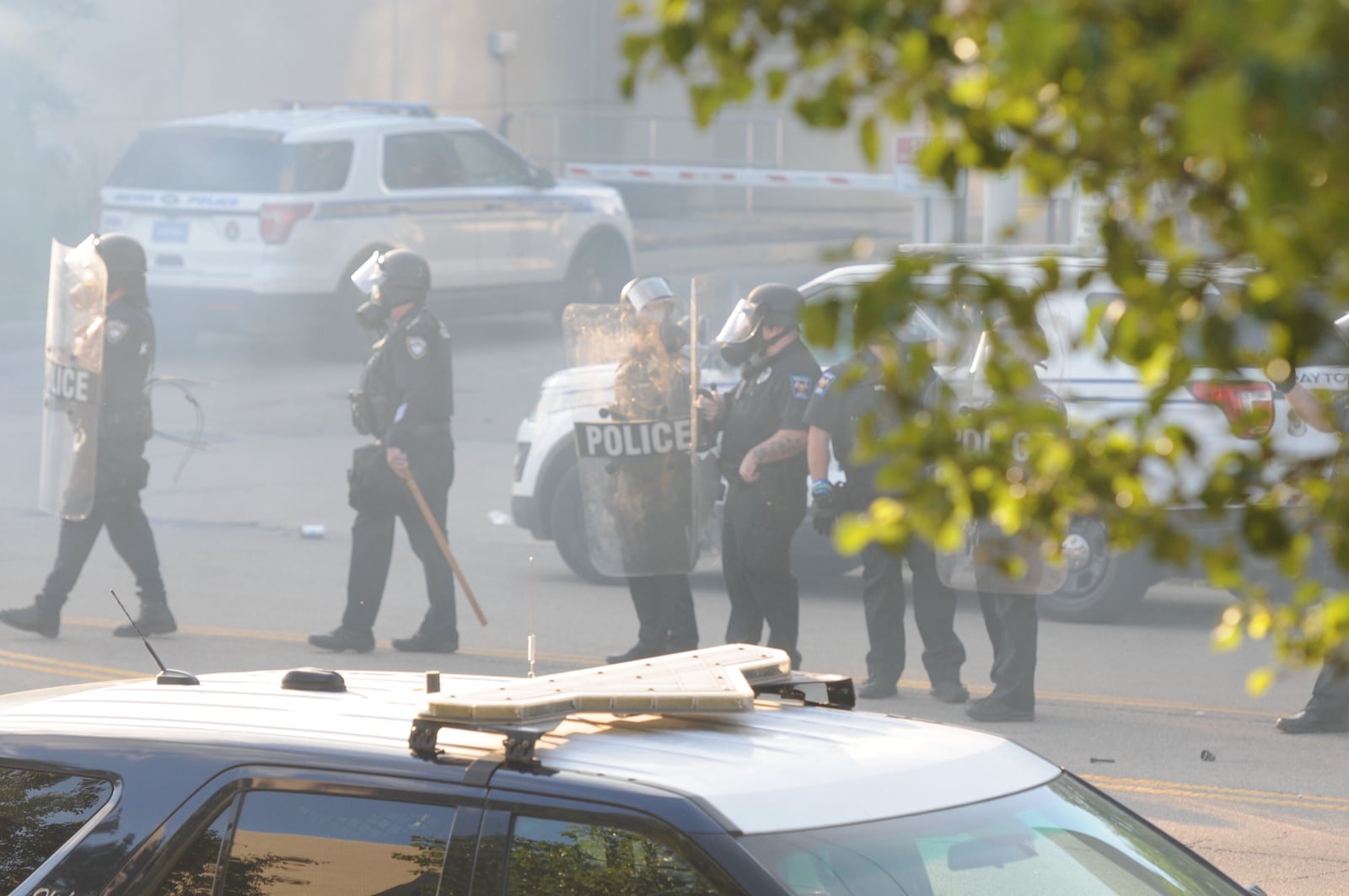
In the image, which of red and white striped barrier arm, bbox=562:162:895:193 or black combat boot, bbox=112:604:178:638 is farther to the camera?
red and white striped barrier arm, bbox=562:162:895:193

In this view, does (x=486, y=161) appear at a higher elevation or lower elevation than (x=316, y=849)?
higher

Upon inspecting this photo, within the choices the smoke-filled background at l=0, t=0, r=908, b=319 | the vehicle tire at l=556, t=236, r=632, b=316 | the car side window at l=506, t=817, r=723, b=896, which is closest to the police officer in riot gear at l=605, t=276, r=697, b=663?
the car side window at l=506, t=817, r=723, b=896

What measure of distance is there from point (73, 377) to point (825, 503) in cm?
400

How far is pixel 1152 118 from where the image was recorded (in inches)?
59.6

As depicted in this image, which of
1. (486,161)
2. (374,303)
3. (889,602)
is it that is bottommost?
(889,602)

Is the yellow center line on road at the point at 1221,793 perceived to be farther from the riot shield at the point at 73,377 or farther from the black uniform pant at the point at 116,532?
the riot shield at the point at 73,377

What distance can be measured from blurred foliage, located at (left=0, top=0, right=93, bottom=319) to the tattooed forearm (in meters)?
17.0

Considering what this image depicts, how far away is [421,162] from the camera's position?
1938 centimetres

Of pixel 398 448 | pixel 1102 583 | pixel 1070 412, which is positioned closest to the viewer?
pixel 1070 412

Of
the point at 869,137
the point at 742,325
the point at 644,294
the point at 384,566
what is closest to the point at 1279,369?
the point at 869,137

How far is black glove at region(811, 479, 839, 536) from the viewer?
8914 millimetres

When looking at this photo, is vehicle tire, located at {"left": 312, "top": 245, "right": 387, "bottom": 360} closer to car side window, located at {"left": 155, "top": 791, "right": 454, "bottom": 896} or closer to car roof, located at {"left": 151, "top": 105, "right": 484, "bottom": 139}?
car roof, located at {"left": 151, "top": 105, "right": 484, "bottom": 139}

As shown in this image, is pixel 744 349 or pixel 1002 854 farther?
pixel 744 349

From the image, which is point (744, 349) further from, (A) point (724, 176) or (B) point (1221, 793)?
(A) point (724, 176)
